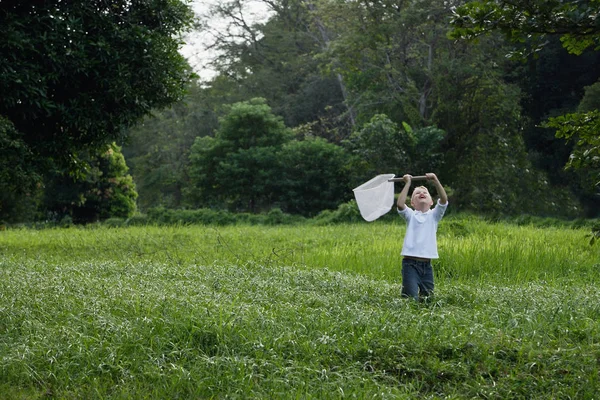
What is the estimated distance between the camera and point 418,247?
24.0 feet

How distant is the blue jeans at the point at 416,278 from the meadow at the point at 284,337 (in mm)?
166

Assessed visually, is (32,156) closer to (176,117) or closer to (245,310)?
(245,310)

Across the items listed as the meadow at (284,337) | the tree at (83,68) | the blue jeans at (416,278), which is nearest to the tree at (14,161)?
the tree at (83,68)

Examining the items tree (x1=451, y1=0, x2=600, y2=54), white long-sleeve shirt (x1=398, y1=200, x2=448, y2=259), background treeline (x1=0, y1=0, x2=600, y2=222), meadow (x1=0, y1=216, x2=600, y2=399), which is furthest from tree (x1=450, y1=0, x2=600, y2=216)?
background treeline (x1=0, y1=0, x2=600, y2=222)

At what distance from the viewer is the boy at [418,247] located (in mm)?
7301

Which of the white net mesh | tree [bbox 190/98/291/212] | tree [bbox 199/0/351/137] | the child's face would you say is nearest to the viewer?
the white net mesh

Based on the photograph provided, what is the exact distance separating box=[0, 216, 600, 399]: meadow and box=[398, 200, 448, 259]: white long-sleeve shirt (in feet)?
1.66

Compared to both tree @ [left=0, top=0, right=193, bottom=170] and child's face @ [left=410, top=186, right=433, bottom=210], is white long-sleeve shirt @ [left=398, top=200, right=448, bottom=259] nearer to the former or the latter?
child's face @ [left=410, top=186, right=433, bottom=210]

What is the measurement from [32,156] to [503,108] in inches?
632

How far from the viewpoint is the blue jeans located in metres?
7.30

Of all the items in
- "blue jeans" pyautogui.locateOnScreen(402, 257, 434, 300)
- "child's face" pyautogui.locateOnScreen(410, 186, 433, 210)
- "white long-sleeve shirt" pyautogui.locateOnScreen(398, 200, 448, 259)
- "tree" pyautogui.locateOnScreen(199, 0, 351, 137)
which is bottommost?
"blue jeans" pyautogui.locateOnScreen(402, 257, 434, 300)

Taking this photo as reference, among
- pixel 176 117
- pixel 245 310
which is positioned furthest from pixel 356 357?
pixel 176 117

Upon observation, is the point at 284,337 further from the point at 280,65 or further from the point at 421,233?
the point at 280,65

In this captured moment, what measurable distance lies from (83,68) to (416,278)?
6729 mm
